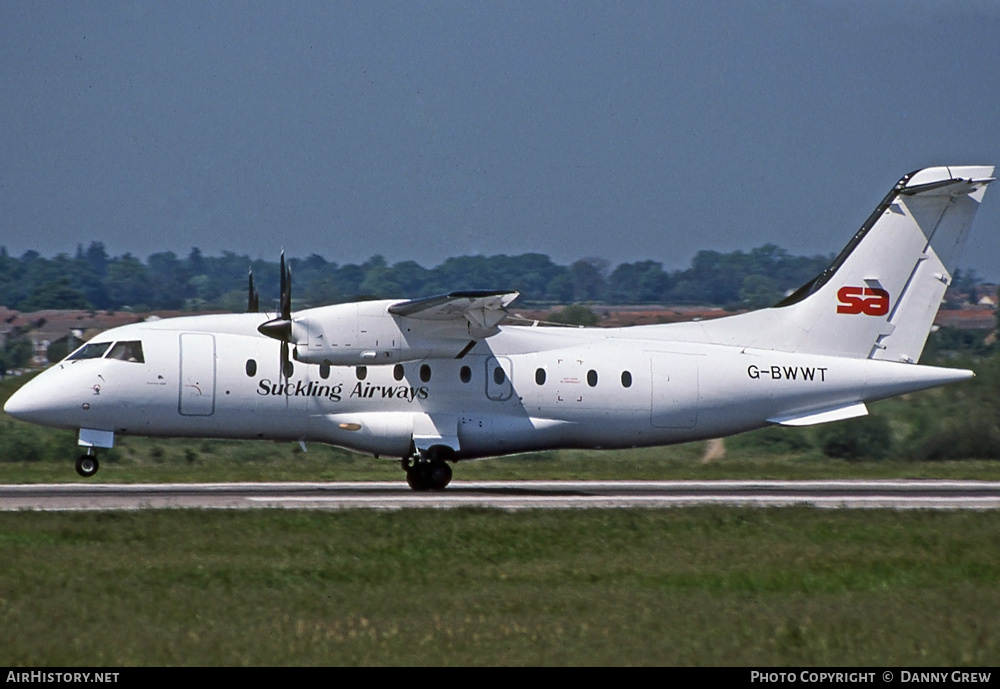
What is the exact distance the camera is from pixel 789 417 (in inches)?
934

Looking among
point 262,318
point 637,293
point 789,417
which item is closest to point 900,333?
point 789,417

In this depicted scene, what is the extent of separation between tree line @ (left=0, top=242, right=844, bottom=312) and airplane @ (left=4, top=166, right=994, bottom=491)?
140 feet

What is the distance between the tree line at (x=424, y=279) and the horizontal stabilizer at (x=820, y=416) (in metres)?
43.6

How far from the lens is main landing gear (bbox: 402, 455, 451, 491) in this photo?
2248 centimetres

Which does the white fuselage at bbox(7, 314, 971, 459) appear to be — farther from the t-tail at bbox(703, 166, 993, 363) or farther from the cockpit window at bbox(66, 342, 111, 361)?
the t-tail at bbox(703, 166, 993, 363)

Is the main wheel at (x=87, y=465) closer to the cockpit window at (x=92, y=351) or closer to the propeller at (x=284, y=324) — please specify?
the cockpit window at (x=92, y=351)

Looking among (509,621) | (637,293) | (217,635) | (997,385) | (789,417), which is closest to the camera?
(217,635)

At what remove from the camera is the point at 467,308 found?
21125mm

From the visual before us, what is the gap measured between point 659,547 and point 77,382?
427 inches

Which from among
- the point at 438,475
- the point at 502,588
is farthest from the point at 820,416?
the point at 502,588

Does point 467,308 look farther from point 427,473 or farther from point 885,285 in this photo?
point 885,285

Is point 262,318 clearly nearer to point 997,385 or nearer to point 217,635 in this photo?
point 217,635

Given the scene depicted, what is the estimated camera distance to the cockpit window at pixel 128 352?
71.6 feet

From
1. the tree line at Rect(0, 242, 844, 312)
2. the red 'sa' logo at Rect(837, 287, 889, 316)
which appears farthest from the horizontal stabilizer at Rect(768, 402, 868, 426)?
the tree line at Rect(0, 242, 844, 312)
